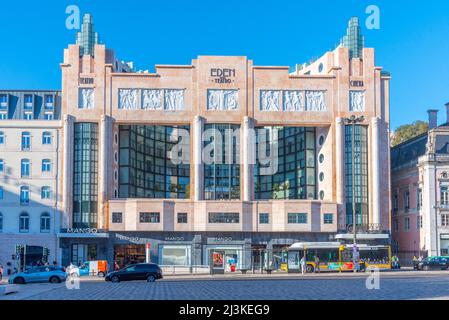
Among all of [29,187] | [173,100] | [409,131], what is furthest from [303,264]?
[409,131]

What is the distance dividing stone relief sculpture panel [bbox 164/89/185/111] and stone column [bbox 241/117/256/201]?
27.1 feet

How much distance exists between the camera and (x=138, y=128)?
351ft

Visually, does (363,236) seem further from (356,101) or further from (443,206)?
(356,101)

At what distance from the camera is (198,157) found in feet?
311

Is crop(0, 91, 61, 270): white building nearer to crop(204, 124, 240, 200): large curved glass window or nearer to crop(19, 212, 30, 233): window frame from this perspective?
crop(19, 212, 30, 233): window frame

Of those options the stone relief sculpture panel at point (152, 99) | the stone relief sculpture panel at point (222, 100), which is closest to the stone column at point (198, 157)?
the stone relief sculpture panel at point (222, 100)

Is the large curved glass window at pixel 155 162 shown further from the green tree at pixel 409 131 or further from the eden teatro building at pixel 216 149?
the green tree at pixel 409 131

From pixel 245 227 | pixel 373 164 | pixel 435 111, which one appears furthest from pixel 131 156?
pixel 435 111

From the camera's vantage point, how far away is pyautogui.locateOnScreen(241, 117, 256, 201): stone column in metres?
95.1

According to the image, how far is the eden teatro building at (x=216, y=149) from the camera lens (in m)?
93.3

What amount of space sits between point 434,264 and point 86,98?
45.5 meters

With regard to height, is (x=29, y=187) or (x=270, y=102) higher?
(x=270, y=102)
